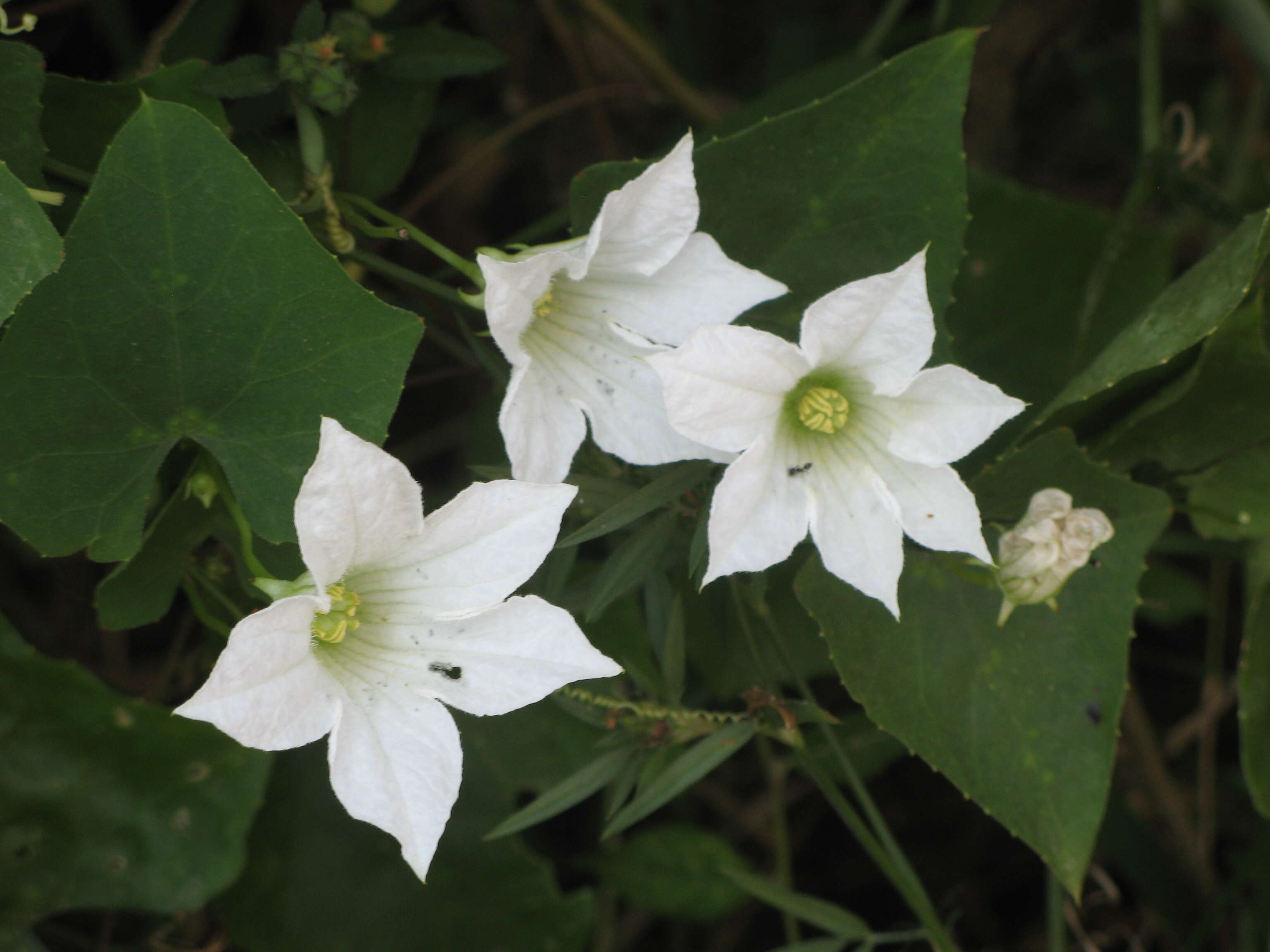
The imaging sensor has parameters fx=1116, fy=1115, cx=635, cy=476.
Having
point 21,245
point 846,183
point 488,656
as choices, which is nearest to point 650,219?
point 846,183

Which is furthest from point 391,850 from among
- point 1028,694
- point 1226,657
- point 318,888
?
point 1226,657

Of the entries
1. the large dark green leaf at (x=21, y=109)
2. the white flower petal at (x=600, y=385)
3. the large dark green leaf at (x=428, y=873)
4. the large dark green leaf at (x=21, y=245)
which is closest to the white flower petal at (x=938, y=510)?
the white flower petal at (x=600, y=385)

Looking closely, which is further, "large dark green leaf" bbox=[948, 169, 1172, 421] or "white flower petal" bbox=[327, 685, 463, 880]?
"large dark green leaf" bbox=[948, 169, 1172, 421]

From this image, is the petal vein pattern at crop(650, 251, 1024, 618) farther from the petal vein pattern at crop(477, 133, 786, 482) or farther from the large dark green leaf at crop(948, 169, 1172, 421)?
the large dark green leaf at crop(948, 169, 1172, 421)

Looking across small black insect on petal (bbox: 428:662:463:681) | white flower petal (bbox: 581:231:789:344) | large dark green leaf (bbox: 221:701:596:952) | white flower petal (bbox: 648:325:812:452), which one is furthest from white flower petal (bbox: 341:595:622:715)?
large dark green leaf (bbox: 221:701:596:952)

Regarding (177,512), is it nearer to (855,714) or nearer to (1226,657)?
(855,714)

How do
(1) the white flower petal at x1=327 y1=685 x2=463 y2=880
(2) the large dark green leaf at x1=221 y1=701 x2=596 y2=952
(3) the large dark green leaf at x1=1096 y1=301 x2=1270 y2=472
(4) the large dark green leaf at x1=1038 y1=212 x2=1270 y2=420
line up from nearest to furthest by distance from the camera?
(1) the white flower petal at x1=327 y1=685 x2=463 y2=880 → (4) the large dark green leaf at x1=1038 y1=212 x2=1270 y2=420 → (3) the large dark green leaf at x1=1096 y1=301 x2=1270 y2=472 → (2) the large dark green leaf at x1=221 y1=701 x2=596 y2=952
